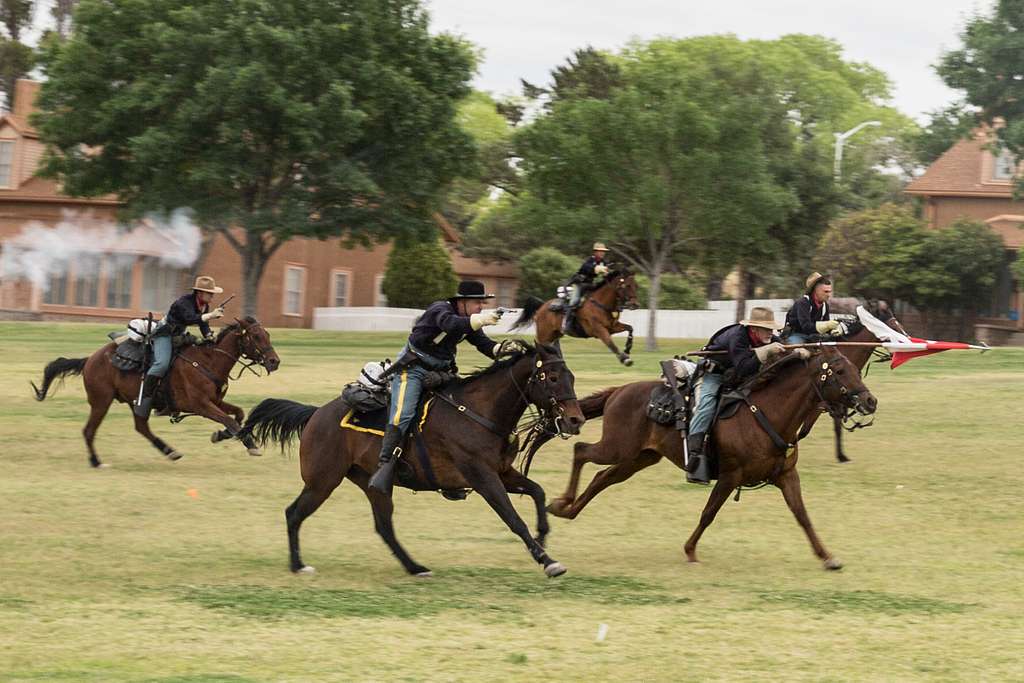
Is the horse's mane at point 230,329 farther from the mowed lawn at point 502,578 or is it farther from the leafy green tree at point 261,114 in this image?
the leafy green tree at point 261,114

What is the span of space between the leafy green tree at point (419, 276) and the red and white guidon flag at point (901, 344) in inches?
1518

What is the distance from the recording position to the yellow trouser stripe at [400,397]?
12633 mm

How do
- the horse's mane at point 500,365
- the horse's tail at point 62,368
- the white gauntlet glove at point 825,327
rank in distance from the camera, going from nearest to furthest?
the horse's mane at point 500,365 < the white gauntlet glove at point 825,327 < the horse's tail at point 62,368

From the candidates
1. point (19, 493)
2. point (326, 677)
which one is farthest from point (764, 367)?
point (19, 493)

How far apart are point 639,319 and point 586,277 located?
98.7 feet

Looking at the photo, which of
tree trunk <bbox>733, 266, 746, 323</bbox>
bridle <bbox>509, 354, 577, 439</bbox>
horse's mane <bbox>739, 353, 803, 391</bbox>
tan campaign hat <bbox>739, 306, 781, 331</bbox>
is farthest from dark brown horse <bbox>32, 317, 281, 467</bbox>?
tree trunk <bbox>733, 266, 746, 323</bbox>

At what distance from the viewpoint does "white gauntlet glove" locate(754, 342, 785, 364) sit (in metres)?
13.9

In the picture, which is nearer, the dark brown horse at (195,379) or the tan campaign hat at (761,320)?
the tan campaign hat at (761,320)

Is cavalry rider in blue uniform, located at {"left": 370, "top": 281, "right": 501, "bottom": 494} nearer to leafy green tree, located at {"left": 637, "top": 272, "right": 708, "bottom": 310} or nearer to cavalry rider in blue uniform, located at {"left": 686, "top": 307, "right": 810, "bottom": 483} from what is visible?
cavalry rider in blue uniform, located at {"left": 686, "top": 307, "right": 810, "bottom": 483}

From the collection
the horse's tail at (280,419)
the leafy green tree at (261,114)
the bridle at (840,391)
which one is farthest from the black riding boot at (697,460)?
the leafy green tree at (261,114)

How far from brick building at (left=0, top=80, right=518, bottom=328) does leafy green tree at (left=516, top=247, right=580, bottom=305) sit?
722cm

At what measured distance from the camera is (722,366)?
1423 centimetres

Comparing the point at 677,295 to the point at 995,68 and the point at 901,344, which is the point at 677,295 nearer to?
the point at 995,68

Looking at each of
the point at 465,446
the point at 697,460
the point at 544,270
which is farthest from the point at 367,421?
the point at 544,270
